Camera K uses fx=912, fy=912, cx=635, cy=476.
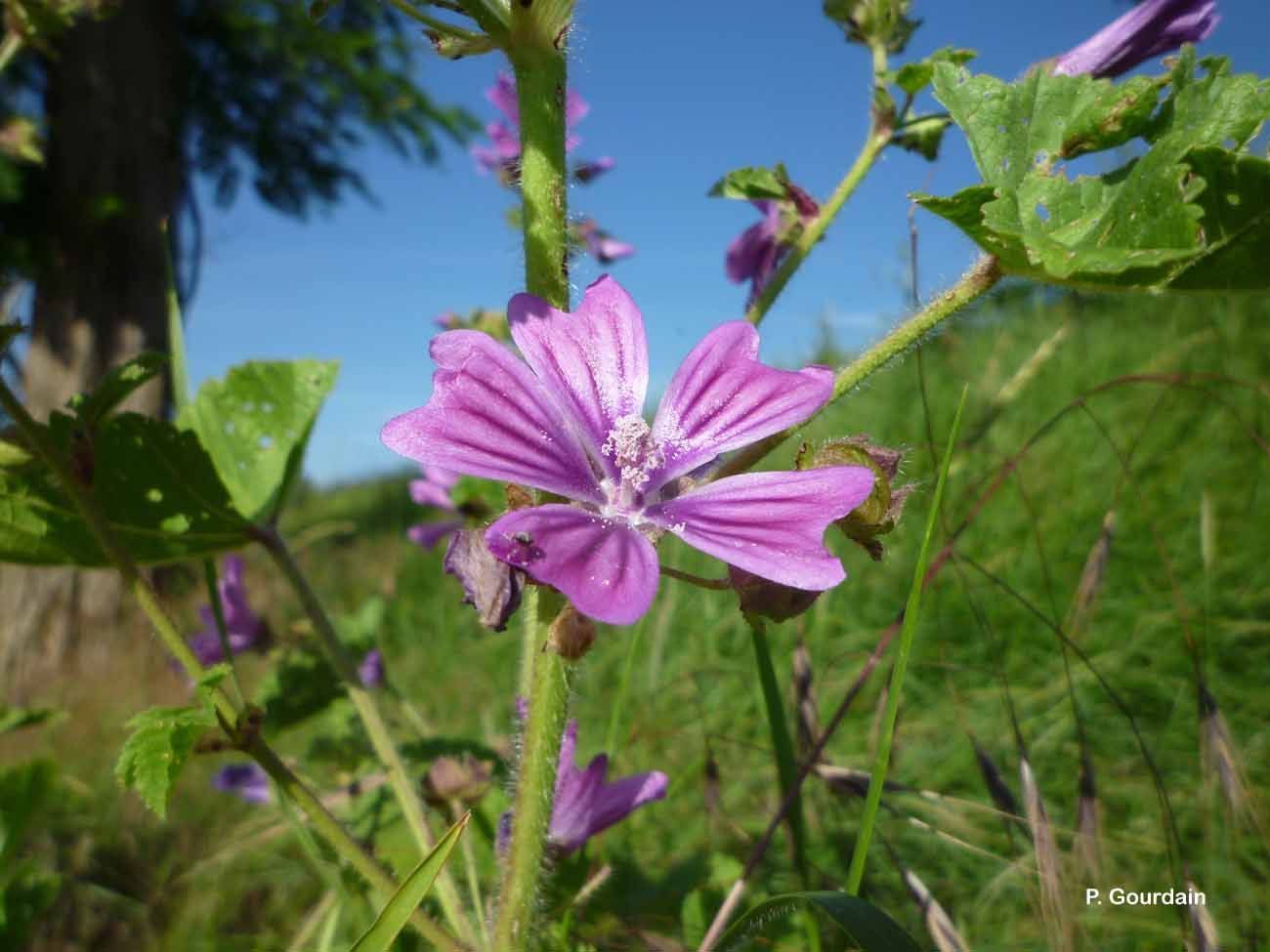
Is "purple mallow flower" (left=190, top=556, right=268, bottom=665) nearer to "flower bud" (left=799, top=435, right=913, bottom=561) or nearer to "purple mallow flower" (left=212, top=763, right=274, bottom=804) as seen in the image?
"purple mallow flower" (left=212, top=763, right=274, bottom=804)

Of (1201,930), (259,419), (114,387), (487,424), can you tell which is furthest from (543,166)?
(1201,930)

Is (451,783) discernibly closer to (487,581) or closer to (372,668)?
(487,581)

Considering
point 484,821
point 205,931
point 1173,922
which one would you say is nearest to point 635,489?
point 484,821

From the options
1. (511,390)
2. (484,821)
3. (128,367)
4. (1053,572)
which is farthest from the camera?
(1053,572)

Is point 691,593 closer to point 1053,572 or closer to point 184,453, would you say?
point 1053,572

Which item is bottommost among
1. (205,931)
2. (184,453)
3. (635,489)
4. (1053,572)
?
(205,931)

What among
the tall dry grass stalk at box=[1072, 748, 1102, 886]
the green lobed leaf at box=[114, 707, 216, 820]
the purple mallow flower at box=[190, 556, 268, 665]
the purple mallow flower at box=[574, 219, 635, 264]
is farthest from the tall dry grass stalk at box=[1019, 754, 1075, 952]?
the purple mallow flower at box=[574, 219, 635, 264]
